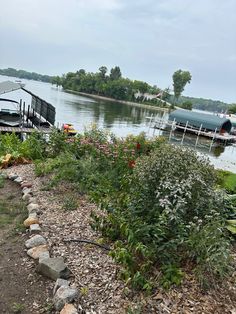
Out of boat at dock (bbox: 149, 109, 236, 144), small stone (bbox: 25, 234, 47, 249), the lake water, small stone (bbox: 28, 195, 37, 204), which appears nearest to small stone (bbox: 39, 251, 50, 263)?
small stone (bbox: 25, 234, 47, 249)

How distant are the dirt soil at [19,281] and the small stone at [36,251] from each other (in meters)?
0.06

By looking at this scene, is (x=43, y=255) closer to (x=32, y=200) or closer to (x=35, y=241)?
(x=35, y=241)

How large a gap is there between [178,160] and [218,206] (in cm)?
74

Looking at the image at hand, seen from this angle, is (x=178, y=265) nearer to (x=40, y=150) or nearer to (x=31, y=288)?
(x=31, y=288)

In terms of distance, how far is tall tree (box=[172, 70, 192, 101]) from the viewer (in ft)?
304

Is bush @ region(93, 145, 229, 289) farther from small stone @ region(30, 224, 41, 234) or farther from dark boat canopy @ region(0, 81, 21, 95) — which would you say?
dark boat canopy @ region(0, 81, 21, 95)

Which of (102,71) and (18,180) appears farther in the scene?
(102,71)

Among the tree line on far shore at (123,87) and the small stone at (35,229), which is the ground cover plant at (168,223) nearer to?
the small stone at (35,229)

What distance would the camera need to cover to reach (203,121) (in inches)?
1316

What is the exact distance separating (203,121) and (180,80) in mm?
63407

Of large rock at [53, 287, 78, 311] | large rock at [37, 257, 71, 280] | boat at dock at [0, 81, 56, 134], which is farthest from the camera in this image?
boat at dock at [0, 81, 56, 134]

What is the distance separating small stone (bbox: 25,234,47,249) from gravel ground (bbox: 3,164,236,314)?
0.35 ft

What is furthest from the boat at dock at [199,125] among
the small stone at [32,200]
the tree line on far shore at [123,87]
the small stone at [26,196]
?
the tree line on far shore at [123,87]

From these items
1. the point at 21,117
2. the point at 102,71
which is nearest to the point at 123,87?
the point at 102,71
